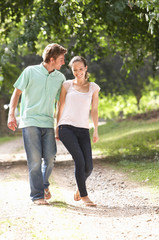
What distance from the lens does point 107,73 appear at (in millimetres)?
26031

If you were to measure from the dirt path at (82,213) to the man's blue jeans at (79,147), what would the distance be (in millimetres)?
460

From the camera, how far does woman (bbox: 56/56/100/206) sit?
5465mm

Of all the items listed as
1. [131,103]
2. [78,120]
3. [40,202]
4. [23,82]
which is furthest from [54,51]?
[131,103]

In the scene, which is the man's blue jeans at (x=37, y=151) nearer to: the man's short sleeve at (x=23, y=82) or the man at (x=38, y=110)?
the man at (x=38, y=110)

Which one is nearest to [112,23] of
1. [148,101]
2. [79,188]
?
[79,188]

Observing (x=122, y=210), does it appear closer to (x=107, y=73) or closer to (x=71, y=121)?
(x=71, y=121)

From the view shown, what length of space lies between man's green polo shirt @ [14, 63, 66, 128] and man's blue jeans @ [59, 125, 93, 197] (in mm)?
294

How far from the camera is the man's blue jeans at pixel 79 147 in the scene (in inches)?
214

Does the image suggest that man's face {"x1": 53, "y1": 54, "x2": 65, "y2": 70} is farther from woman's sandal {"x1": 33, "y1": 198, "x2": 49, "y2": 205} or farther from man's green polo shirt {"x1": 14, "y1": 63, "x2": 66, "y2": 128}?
woman's sandal {"x1": 33, "y1": 198, "x2": 49, "y2": 205}

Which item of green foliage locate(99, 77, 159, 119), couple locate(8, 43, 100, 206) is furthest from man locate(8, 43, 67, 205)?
green foliage locate(99, 77, 159, 119)

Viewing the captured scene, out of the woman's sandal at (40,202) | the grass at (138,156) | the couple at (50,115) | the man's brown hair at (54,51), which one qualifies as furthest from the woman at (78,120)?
the grass at (138,156)

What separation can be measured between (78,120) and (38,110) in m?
0.56

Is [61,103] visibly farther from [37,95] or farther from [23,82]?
[23,82]

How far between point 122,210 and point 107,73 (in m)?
20.9
